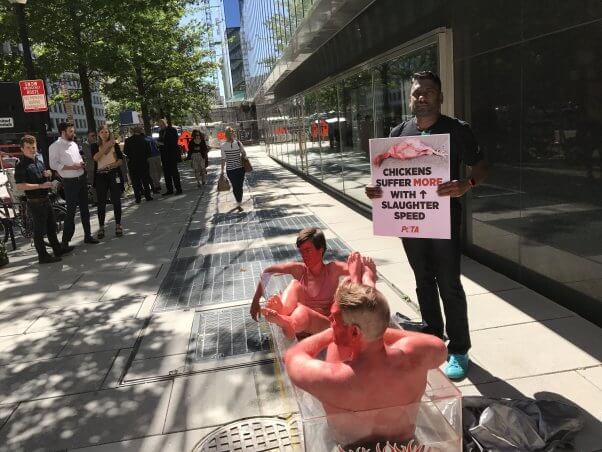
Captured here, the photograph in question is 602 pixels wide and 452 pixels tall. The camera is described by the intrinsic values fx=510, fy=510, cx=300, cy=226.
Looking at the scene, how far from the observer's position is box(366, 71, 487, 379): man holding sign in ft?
9.77

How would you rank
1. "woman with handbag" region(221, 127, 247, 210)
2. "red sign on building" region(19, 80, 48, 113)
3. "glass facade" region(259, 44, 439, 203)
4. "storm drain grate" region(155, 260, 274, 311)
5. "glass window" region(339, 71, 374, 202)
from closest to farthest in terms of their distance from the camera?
"storm drain grate" region(155, 260, 274, 311) < "glass facade" region(259, 44, 439, 203) < "glass window" region(339, 71, 374, 202) < "red sign on building" region(19, 80, 48, 113) < "woman with handbag" region(221, 127, 247, 210)

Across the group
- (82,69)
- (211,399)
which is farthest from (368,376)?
(82,69)

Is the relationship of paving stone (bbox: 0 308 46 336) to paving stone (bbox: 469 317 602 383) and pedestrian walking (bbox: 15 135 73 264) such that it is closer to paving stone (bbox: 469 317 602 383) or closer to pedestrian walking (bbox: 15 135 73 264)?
Answer: pedestrian walking (bbox: 15 135 73 264)

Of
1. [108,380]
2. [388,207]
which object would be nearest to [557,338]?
[388,207]

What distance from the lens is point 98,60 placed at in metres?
14.9

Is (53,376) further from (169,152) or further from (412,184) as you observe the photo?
(169,152)


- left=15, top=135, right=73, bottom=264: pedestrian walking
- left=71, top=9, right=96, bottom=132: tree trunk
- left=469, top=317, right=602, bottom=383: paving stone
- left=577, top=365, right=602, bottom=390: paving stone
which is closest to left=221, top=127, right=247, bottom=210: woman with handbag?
Answer: left=15, top=135, right=73, bottom=264: pedestrian walking

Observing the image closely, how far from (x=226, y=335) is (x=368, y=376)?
272cm

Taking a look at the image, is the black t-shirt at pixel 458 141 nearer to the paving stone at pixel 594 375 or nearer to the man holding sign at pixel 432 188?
the man holding sign at pixel 432 188

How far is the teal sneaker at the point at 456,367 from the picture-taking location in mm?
3248

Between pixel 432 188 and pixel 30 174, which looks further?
pixel 30 174

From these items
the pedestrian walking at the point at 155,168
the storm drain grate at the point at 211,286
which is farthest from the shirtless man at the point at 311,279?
the pedestrian walking at the point at 155,168

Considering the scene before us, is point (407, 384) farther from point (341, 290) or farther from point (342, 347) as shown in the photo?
point (341, 290)

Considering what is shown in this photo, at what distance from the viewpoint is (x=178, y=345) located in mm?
4234
